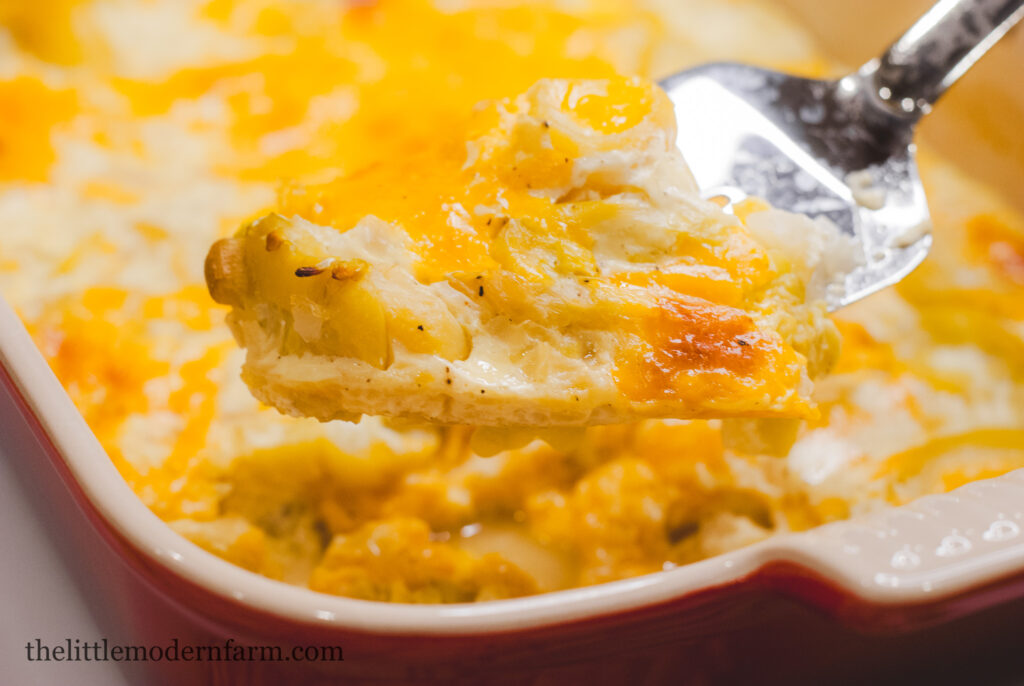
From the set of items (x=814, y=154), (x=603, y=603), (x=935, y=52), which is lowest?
(x=603, y=603)

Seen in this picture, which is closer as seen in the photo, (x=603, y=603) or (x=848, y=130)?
(x=603, y=603)

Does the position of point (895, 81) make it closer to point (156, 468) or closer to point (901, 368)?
point (901, 368)

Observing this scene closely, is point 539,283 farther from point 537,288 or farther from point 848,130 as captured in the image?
point 848,130

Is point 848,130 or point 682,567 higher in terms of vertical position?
point 848,130

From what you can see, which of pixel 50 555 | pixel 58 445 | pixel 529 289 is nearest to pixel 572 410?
pixel 529 289

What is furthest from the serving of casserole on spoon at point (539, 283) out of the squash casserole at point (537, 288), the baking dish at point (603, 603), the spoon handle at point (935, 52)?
the spoon handle at point (935, 52)

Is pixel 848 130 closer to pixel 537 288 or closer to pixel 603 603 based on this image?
pixel 537 288

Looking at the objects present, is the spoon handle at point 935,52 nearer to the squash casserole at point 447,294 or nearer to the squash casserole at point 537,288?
the squash casserole at point 447,294

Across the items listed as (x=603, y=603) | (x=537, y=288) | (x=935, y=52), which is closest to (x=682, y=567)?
(x=603, y=603)
